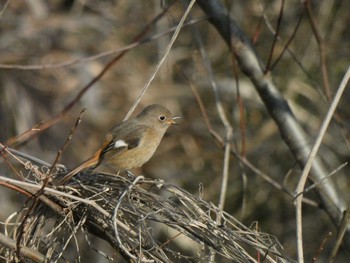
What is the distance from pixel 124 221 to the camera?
11.9 ft

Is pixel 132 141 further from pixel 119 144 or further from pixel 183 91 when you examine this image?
pixel 183 91

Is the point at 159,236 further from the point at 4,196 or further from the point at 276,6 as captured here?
the point at 276,6

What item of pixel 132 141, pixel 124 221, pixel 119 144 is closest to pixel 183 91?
pixel 132 141

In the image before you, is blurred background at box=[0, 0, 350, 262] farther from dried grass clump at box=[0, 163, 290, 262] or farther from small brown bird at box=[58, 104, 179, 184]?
dried grass clump at box=[0, 163, 290, 262]

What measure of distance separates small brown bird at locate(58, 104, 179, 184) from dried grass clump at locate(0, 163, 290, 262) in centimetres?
157

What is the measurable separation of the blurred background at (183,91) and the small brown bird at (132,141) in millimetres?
2256

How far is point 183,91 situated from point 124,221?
557 centimetres

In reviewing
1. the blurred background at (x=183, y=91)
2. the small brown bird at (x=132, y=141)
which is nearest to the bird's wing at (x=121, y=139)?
the small brown bird at (x=132, y=141)

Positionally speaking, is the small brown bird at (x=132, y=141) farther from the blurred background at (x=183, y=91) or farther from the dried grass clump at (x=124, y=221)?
the blurred background at (x=183, y=91)

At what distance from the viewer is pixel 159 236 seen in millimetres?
8117

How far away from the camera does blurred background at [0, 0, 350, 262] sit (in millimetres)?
8391

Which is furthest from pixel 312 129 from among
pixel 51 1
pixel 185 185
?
pixel 51 1

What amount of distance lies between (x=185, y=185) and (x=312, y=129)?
1562 millimetres

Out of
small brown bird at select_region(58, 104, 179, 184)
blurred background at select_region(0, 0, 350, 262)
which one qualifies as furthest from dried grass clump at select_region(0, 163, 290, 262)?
blurred background at select_region(0, 0, 350, 262)
